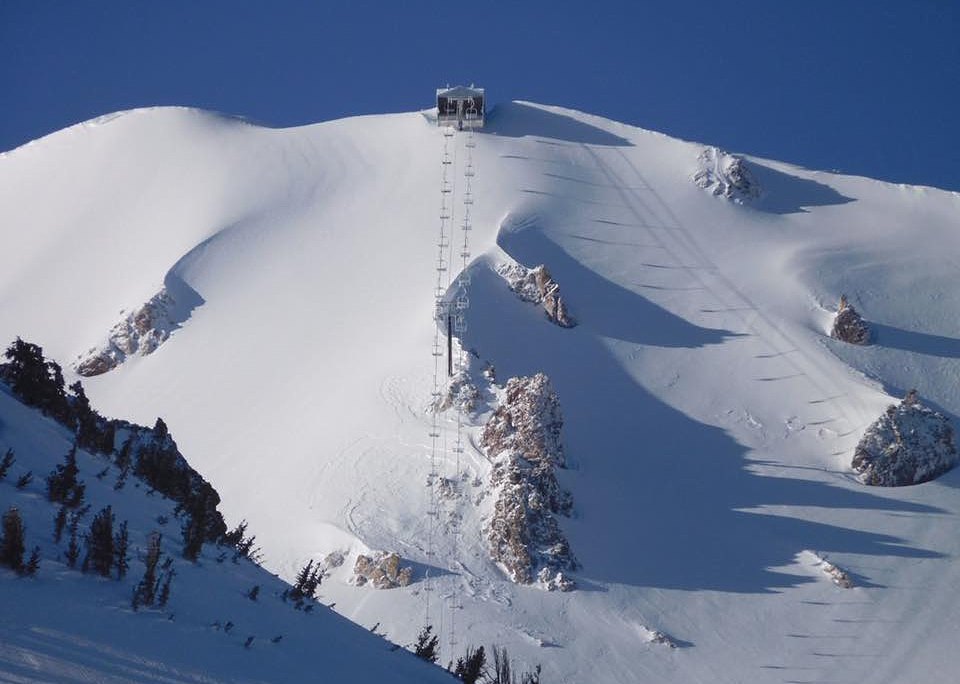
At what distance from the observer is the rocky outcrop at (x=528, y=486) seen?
24.8m

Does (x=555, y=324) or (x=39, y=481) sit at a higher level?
(x=555, y=324)

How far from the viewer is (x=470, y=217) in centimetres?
4034

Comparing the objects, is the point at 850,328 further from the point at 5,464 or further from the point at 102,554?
the point at 102,554

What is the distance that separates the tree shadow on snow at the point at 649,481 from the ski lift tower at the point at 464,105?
1423 centimetres

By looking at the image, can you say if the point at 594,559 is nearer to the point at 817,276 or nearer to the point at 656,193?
the point at 817,276

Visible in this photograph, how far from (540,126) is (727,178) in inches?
396

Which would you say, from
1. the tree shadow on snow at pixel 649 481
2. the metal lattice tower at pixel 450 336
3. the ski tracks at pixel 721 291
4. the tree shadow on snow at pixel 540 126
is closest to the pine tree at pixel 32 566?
the metal lattice tower at pixel 450 336

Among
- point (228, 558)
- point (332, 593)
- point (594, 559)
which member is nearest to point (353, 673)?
point (228, 558)

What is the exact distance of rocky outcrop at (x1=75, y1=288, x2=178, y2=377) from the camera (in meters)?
38.3

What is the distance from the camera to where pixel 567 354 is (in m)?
33.0

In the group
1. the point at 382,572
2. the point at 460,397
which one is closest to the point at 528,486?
the point at 382,572

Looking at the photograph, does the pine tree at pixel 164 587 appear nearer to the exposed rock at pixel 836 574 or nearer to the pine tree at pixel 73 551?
the pine tree at pixel 73 551

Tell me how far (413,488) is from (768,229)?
23.5 meters

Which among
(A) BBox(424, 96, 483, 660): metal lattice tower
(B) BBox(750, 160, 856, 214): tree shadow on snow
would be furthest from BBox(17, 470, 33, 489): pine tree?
(B) BBox(750, 160, 856, 214): tree shadow on snow
